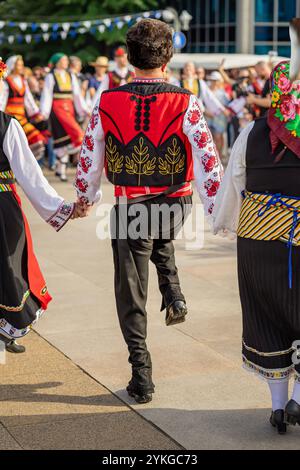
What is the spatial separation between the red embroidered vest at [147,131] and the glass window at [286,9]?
34.6 meters

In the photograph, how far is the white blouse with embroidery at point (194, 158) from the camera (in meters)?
4.47

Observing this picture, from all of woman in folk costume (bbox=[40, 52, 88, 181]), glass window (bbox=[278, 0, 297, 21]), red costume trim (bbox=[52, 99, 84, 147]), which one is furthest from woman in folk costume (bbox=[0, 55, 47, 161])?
glass window (bbox=[278, 0, 297, 21])

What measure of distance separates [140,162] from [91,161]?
32 cm

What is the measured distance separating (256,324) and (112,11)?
3497 centimetres

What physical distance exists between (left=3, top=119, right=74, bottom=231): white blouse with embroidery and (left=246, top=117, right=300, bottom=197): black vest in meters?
1.26

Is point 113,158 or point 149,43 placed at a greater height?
point 149,43

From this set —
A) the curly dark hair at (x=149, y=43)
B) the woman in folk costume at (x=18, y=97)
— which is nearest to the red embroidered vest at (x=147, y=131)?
the curly dark hair at (x=149, y=43)

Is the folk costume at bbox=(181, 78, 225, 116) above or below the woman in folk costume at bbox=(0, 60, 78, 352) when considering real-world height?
below

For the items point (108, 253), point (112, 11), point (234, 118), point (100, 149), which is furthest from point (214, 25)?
point (100, 149)

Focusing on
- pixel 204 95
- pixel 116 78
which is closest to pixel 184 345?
pixel 116 78

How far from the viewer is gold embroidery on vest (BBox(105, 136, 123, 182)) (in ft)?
15.0

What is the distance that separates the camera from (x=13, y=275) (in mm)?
4812

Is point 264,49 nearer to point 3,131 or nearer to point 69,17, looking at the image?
point 69,17

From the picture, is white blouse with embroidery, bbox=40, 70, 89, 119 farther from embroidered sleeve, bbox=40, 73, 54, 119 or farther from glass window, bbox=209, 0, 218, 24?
glass window, bbox=209, 0, 218, 24
